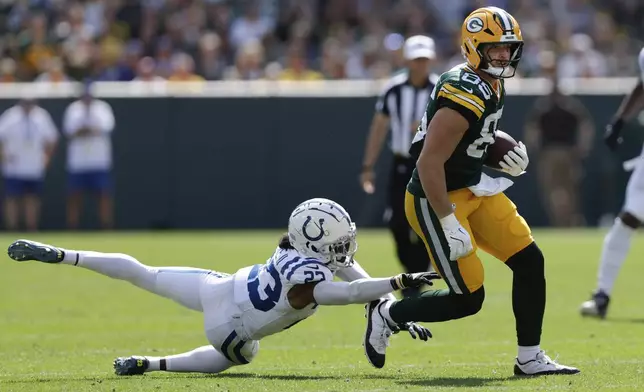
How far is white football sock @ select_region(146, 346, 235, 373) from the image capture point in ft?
21.1

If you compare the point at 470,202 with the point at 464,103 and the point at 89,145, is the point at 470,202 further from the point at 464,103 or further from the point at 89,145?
the point at 89,145

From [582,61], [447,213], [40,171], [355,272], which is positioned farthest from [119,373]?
[582,61]

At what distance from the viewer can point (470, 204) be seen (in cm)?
609

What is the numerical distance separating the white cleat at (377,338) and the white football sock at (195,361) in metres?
0.72

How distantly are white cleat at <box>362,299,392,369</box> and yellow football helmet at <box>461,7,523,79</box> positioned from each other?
1203mm

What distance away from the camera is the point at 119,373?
643cm

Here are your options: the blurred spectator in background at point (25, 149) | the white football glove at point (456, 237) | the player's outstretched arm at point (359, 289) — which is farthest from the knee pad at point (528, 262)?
the blurred spectator in background at point (25, 149)

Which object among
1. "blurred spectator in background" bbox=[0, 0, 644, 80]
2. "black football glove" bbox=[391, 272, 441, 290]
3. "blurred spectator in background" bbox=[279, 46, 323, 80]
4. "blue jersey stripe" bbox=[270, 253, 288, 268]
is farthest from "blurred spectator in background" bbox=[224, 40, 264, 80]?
"black football glove" bbox=[391, 272, 441, 290]

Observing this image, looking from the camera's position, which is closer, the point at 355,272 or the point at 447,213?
the point at 447,213

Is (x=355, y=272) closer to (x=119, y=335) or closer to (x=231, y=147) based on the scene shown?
(x=119, y=335)

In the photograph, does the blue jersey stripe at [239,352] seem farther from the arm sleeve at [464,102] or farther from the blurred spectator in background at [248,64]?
the blurred spectator in background at [248,64]

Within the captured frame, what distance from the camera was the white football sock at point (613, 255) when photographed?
889cm

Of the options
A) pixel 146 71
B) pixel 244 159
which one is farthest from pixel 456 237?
pixel 146 71

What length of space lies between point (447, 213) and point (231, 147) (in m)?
12.5
